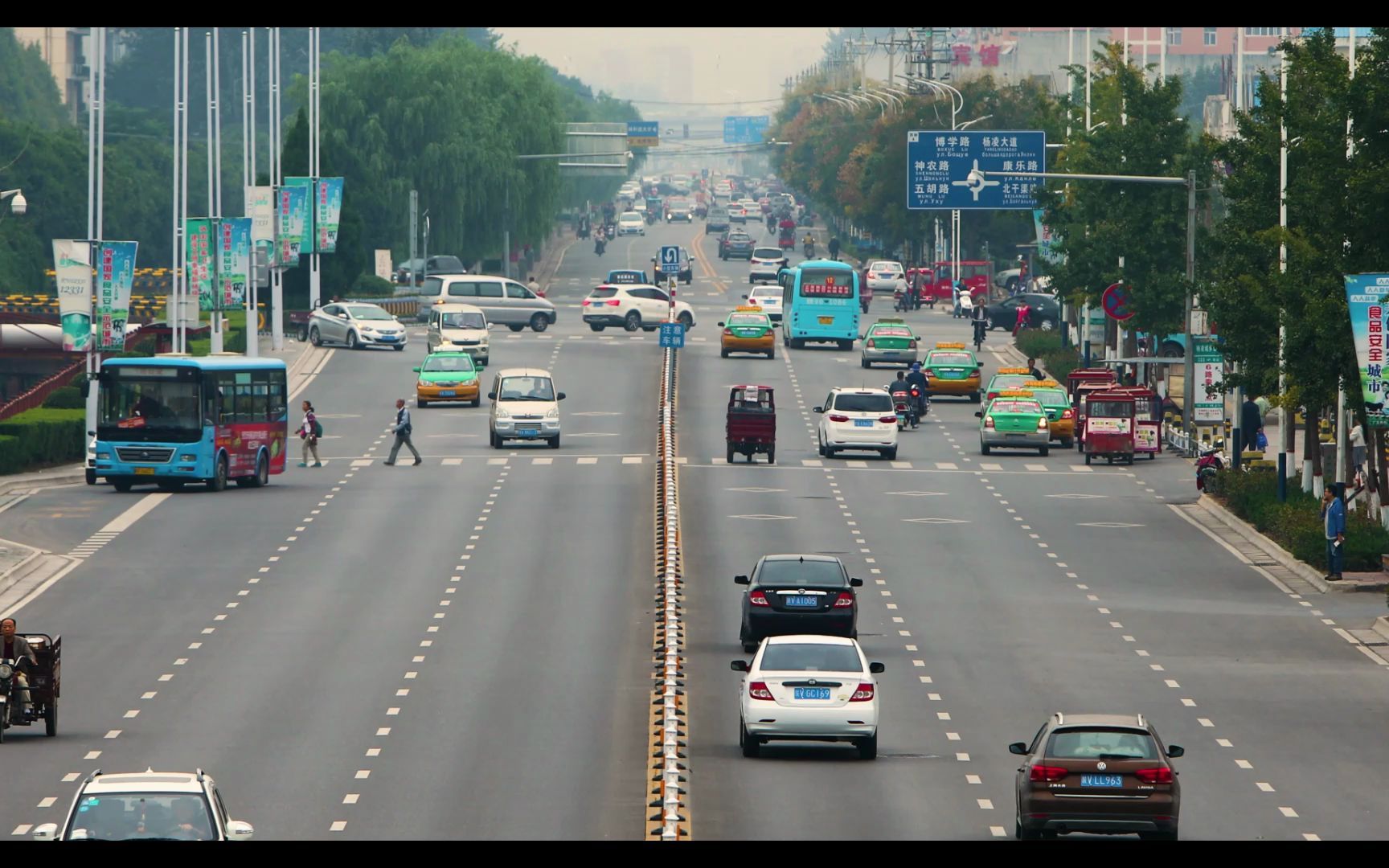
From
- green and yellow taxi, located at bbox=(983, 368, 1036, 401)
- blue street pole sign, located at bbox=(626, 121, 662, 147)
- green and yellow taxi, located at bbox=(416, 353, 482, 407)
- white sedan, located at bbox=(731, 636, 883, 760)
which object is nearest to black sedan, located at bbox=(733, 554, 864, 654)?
white sedan, located at bbox=(731, 636, 883, 760)

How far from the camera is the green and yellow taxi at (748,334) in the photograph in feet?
251

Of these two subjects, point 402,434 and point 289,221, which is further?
point 289,221

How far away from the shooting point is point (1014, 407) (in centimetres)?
5525

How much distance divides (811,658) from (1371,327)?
14441 millimetres

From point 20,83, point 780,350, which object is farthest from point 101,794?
point 20,83

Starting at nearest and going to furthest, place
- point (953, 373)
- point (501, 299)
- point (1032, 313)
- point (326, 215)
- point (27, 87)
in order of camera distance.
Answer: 1. point (953, 373)
2. point (326, 215)
3. point (501, 299)
4. point (1032, 313)
5. point (27, 87)

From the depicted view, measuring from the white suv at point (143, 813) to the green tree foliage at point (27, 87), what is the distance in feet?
500

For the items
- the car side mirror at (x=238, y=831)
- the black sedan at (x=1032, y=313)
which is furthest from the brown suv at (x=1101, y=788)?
the black sedan at (x=1032, y=313)

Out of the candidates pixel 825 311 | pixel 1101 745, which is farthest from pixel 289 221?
pixel 1101 745

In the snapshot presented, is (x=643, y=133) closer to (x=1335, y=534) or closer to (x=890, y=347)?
(x=890, y=347)

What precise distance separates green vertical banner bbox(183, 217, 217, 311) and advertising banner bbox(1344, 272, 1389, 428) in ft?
120

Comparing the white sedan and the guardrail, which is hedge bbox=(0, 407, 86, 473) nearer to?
the guardrail

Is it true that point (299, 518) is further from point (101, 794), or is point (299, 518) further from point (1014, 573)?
point (101, 794)

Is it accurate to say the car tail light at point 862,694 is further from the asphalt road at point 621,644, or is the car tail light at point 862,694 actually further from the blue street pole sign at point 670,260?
the blue street pole sign at point 670,260
